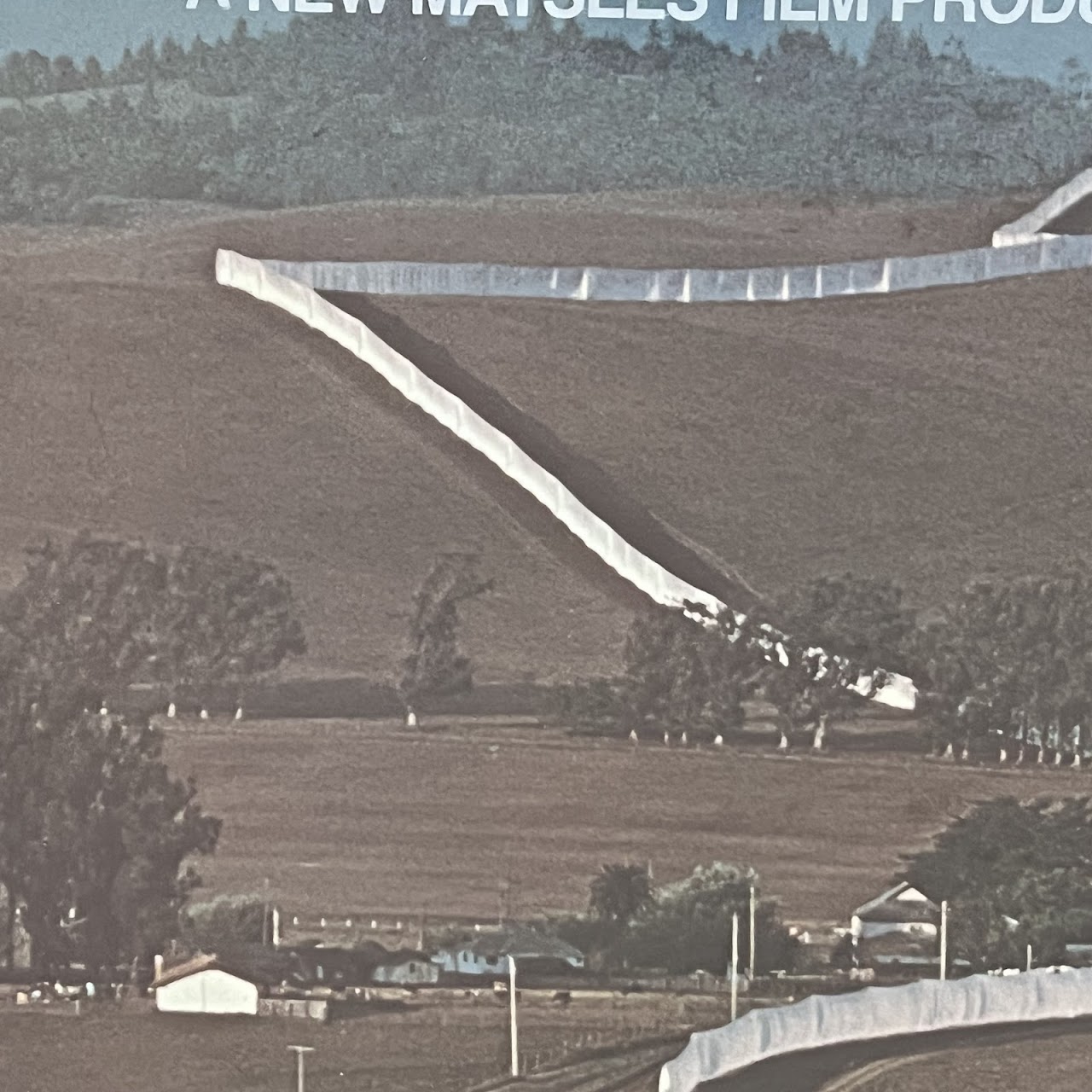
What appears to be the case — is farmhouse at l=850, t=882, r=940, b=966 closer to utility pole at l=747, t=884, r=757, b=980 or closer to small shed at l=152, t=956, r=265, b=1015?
utility pole at l=747, t=884, r=757, b=980

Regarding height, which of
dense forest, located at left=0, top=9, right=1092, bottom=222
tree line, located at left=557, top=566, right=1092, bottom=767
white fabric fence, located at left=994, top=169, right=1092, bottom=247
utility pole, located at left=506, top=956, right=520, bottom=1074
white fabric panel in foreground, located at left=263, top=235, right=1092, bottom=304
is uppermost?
dense forest, located at left=0, top=9, right=1092, bottom=222

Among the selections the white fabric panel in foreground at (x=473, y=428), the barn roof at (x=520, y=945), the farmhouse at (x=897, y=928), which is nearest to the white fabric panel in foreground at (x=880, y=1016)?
the farmhouse at (x=897, y=928)

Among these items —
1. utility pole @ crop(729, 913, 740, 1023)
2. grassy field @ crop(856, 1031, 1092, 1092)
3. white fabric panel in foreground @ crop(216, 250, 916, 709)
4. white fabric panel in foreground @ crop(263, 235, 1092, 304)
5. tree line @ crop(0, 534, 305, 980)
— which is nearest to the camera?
grassy field @ crop(856, 1031, 1092, 1092)

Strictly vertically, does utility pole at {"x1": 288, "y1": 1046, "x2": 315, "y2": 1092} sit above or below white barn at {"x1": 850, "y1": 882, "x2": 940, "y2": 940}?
below

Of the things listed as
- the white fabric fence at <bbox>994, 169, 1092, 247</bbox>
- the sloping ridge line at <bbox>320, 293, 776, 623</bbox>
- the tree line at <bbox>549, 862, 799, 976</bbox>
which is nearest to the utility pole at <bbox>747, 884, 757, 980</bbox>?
the tree line at <bbox>549, 862, 799, 976</bbox>

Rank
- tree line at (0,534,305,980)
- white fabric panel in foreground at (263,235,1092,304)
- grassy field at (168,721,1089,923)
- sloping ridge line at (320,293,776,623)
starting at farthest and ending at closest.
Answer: white fabric panel in foreground at (263,235,1092,304) → sloping ridge line at (320,293,776,623) → grassy field at (168,721,1089,923) → tree line at (0,534,305,980)

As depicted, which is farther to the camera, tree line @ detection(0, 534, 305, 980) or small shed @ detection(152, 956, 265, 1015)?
tree line @ detection(0, 534, 305, 980)

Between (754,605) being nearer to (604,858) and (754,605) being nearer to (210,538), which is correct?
(604,858)

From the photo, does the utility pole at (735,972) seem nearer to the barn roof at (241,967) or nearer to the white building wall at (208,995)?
the barn roof at (241,967)
